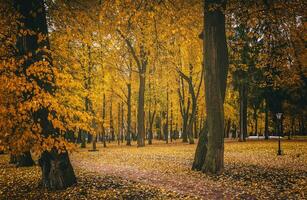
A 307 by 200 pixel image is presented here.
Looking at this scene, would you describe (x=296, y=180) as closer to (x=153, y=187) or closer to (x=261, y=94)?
(x=153, y=187)

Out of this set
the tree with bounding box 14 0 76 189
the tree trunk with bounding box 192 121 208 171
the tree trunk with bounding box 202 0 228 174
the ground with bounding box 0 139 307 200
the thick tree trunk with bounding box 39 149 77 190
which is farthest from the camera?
the tree trunk with bounding box 192 121 208 171

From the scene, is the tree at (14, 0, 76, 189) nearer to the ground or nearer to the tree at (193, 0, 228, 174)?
the ground

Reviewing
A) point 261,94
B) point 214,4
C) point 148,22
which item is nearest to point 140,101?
point 261,94

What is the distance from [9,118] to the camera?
27.2 ft

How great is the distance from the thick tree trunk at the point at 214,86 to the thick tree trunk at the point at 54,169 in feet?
22.0

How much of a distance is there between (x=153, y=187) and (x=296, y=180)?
5.73 m

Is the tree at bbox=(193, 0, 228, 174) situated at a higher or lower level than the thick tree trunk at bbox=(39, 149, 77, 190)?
higher

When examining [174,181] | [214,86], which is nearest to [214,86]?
[214,86]

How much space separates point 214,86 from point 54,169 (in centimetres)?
798

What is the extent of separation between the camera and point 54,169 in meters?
11.6

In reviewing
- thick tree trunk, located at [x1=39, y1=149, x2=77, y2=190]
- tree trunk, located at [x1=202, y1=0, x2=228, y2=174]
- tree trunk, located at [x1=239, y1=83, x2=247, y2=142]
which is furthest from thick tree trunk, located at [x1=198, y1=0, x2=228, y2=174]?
tree trunk, located at [x1=239, y1=83, x2=247, y2=142]

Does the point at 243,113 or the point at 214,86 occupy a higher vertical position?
the point at 214,86

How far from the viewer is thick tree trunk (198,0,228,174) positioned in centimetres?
1501

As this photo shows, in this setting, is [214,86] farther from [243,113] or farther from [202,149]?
[243,113]
